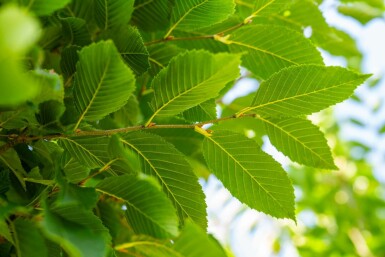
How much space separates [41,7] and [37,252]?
0.76ft

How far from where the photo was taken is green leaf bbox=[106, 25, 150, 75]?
25.0 inches

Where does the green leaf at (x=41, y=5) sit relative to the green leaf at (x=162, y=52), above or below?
above

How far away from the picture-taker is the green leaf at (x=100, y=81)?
1.59ft

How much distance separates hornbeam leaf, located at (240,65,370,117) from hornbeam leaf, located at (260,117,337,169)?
67mm

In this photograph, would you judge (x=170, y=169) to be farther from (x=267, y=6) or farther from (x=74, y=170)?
(x=267, y=6)

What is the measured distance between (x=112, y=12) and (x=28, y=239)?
307mm

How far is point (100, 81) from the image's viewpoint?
51 centimetres

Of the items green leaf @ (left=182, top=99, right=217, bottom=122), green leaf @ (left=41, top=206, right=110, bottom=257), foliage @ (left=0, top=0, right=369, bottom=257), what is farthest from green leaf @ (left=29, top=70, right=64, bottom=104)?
green leaf @ (left=182, top=99, right=217, bottom=122)

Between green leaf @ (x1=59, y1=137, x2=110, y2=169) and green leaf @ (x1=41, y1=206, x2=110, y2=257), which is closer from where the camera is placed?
green leaf @ (x1=41, y1=206, x2=110, y2=257)

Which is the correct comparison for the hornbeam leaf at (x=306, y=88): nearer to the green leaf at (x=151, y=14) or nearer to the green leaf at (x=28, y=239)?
the green leaf at (x=151, y=14)

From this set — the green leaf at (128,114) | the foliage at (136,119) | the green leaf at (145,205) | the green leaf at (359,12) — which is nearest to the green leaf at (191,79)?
the foliage at (136,119)

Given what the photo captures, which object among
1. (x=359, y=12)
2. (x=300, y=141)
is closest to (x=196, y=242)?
(x=300, y=141)

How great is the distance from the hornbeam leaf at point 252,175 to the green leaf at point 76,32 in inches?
8.1

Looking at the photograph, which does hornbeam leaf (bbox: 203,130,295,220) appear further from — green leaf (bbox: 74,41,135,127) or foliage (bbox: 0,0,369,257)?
green leaf (bbox: 74,41,135,127)
